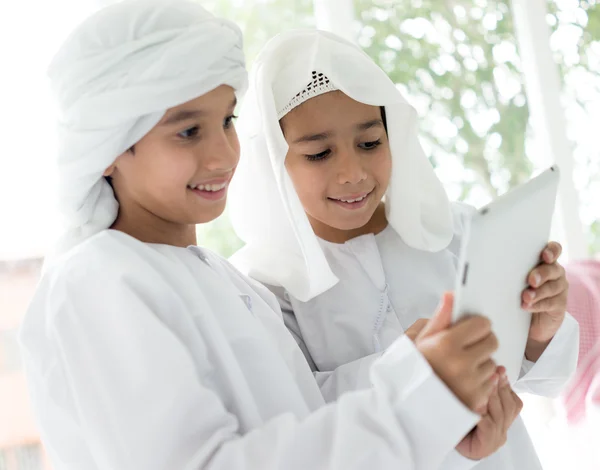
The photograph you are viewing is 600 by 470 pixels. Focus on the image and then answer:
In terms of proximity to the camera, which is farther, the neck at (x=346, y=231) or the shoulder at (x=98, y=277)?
the neck at (x=346, y=231)

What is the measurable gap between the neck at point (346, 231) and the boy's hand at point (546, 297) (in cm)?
44

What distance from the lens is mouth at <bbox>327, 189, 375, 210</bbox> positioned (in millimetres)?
1587

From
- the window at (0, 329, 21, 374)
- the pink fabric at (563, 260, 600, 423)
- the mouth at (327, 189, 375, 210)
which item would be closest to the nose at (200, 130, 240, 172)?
the mouth at (327, 189, 375, 210)

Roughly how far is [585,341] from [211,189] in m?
1.99

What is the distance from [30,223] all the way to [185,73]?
1.50 m

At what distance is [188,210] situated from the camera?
4.12 ft

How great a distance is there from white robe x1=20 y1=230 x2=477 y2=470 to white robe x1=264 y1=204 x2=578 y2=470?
422 mm

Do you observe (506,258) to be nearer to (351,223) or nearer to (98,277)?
(351,223)

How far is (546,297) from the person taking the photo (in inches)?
52.9

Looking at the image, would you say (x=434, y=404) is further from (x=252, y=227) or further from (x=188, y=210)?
(x=252, y=227)

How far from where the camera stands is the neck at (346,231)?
1.71 metres

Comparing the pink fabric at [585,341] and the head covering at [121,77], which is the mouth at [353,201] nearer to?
the head covering at [121,77]

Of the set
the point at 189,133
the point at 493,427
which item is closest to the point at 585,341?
the point at 493,427

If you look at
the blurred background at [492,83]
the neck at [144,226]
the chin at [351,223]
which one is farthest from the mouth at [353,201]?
the blurred background at [492,83]
